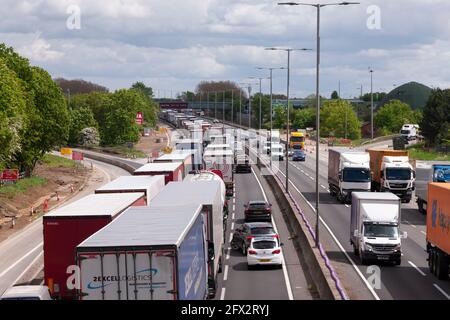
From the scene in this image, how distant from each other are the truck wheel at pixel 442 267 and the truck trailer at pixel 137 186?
11.4 m

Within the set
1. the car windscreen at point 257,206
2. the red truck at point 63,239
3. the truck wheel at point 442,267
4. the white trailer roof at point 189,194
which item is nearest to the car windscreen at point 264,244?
the white trailer roof at point 189,194

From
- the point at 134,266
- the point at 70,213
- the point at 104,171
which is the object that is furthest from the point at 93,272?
the point at 104,171

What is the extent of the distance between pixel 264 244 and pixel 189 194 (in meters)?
5.37

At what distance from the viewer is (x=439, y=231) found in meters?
31.7

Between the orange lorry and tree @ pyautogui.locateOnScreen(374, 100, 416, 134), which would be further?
tree @ pyautogui.locateOnScreen(374, 100, 416, 134)

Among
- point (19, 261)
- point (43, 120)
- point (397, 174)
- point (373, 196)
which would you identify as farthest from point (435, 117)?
point (19, 261)

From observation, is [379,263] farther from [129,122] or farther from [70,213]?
[129,122]

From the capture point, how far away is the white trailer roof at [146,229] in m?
18.2

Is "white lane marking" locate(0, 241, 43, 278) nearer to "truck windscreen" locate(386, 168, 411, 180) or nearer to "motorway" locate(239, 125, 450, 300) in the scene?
"motorway" locate(239, 125, 450, 300)

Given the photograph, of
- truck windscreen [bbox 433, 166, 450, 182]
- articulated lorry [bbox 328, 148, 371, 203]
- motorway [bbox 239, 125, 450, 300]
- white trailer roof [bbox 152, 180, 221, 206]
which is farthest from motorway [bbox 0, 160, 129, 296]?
truck windscreen [bbox 433, 166, 450, 182]

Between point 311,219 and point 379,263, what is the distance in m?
14.4

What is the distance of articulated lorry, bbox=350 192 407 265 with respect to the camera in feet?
114

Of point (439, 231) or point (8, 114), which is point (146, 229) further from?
point (8, 114)

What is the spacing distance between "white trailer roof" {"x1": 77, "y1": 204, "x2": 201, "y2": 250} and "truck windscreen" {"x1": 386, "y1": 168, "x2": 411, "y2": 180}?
36.6 metres
